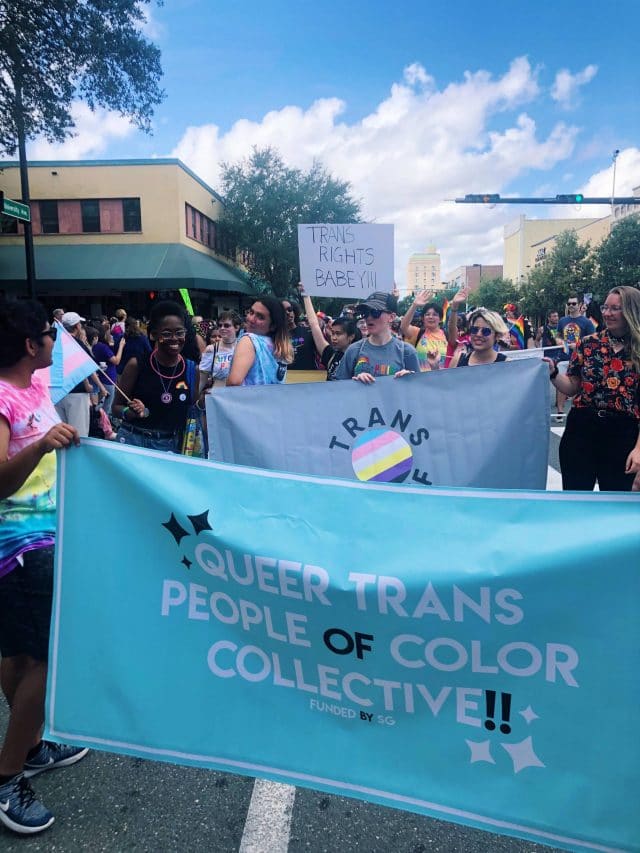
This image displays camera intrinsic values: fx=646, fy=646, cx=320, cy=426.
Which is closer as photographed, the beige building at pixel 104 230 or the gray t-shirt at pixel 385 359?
the gray t-shirt at pixel 385 359

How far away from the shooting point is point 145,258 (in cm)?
2861

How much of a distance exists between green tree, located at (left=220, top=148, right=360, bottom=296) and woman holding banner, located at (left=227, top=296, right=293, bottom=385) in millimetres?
35165

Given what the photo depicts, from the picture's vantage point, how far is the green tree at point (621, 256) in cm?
4075

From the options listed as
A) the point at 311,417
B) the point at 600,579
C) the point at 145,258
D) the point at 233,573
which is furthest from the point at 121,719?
the point at 145,258

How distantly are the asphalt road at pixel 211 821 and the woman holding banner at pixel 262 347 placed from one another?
7.45ft

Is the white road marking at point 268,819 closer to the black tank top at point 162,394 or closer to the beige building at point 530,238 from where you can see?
the black tank top at point 162,394

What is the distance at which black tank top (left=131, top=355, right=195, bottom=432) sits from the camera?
4070 millimetres

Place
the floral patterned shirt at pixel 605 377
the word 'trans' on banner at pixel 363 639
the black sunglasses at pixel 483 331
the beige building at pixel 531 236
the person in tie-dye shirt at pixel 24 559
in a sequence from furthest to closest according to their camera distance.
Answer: the beige building at pixel 531 236 < the black sunglasses at pixel 483 331 < the floral patterned shirt at pixel 605 377 < the person in tie-dye shirt at pixel 24 559 < the word 'trans' on banner at pixel 363 639

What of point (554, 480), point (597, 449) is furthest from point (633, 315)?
point (554, 480)

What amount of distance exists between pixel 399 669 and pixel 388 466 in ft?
5.67

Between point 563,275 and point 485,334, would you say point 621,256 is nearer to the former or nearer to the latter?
point 563,275

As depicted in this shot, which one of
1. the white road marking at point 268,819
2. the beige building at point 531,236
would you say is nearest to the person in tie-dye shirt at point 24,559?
the white road marking at point 268,819

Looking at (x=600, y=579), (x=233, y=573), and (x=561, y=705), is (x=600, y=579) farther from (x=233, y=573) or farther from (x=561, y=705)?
(x=233, y=573)

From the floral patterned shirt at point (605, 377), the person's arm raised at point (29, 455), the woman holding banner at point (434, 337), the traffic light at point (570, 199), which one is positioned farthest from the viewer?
the traffic light at point (570, 199)
